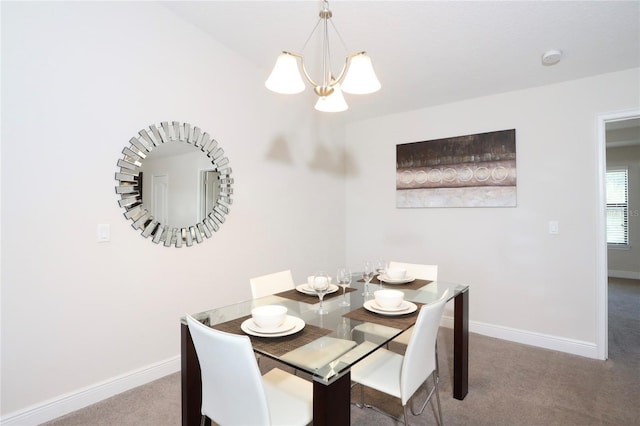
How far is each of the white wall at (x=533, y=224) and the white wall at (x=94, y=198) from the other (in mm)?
2027

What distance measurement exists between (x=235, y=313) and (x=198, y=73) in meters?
1.87

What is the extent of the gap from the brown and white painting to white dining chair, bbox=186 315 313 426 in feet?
8.87

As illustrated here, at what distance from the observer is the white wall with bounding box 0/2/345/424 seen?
5.54 feet

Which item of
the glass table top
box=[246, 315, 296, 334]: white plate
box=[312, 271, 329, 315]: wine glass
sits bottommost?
the glass table top

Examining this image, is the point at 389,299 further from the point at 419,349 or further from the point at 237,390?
the point at 237,390

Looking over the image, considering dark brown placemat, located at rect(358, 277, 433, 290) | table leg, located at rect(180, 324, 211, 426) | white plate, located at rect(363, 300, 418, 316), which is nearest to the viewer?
table leg, located at rect(180, 324, 211, 426)

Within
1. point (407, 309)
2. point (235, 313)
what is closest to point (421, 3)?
point (407, 309)

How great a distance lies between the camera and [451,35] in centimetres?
229

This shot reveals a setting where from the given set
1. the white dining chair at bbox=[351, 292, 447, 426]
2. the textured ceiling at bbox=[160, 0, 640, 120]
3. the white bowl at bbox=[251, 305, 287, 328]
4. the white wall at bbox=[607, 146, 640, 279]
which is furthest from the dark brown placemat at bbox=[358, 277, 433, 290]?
the white wall at bbox=[607, 146, 640, 279]

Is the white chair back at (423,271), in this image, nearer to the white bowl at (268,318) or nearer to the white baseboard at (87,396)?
the white bowl at (268,318)

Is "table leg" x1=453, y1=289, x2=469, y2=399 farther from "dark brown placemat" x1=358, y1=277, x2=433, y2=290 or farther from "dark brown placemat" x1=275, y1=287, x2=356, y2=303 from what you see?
"dark brown placemat" x1=275, y1=287, x2=356, y2=303

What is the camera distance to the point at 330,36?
2.35 meters

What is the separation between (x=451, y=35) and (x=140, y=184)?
2373 millimetres

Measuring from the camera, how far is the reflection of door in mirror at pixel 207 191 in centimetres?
253
